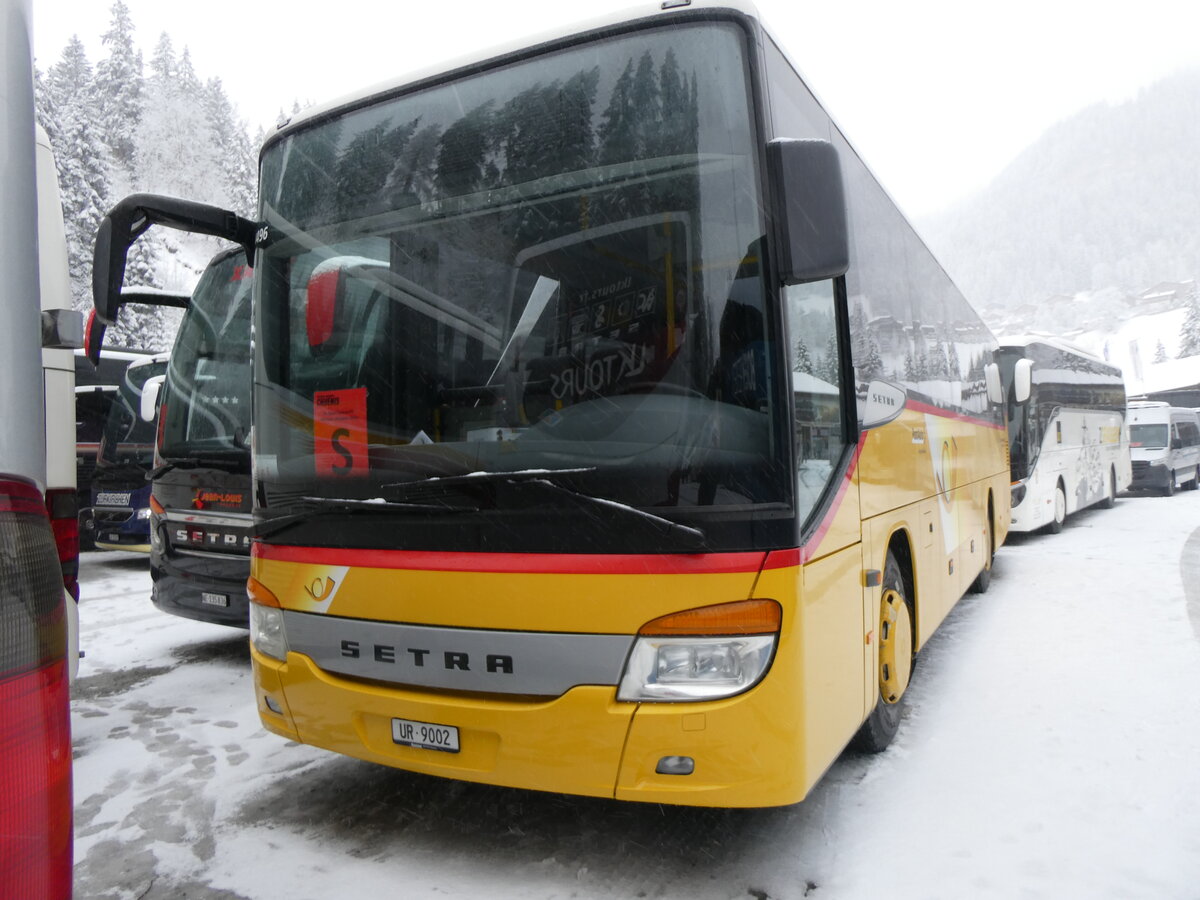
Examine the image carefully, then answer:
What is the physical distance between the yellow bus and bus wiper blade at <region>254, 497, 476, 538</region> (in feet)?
0.04

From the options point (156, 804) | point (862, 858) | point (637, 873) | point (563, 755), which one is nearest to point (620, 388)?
point (563, 755)

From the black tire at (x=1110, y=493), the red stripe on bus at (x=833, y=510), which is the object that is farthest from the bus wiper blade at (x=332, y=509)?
the black tire at (x=1110, y=493)

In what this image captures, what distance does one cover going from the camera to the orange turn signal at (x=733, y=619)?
260 centimetres

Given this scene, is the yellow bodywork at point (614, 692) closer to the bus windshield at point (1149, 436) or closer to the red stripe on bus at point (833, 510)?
the red stripe on bus at point (833, 510)

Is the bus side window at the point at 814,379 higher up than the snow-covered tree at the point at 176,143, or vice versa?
the snow-covered tree at the point at 176,143

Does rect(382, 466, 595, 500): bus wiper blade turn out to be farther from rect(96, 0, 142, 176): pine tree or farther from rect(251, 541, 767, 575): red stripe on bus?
rect(96, 0, 142, 176): pine tree

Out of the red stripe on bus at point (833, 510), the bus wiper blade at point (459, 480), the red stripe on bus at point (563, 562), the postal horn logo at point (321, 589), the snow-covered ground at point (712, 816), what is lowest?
the snow-covered ground at point (712, 816)

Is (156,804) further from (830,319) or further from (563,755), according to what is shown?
(830,319)

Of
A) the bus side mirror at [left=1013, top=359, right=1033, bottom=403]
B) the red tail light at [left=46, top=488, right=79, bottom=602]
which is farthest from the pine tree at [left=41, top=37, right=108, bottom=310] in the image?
the red tail light at [left=46, top=488, right=79, bottom=602]

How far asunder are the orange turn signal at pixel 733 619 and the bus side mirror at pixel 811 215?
1.05 metres

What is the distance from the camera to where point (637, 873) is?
302 centimetres

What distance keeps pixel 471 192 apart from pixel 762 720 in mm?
2100

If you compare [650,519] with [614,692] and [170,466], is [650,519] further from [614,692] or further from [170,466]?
[170,466]

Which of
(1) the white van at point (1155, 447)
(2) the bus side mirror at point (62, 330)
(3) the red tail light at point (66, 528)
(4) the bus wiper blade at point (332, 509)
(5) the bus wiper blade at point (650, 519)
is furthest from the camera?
(1) the white van at point (1155, 447)
